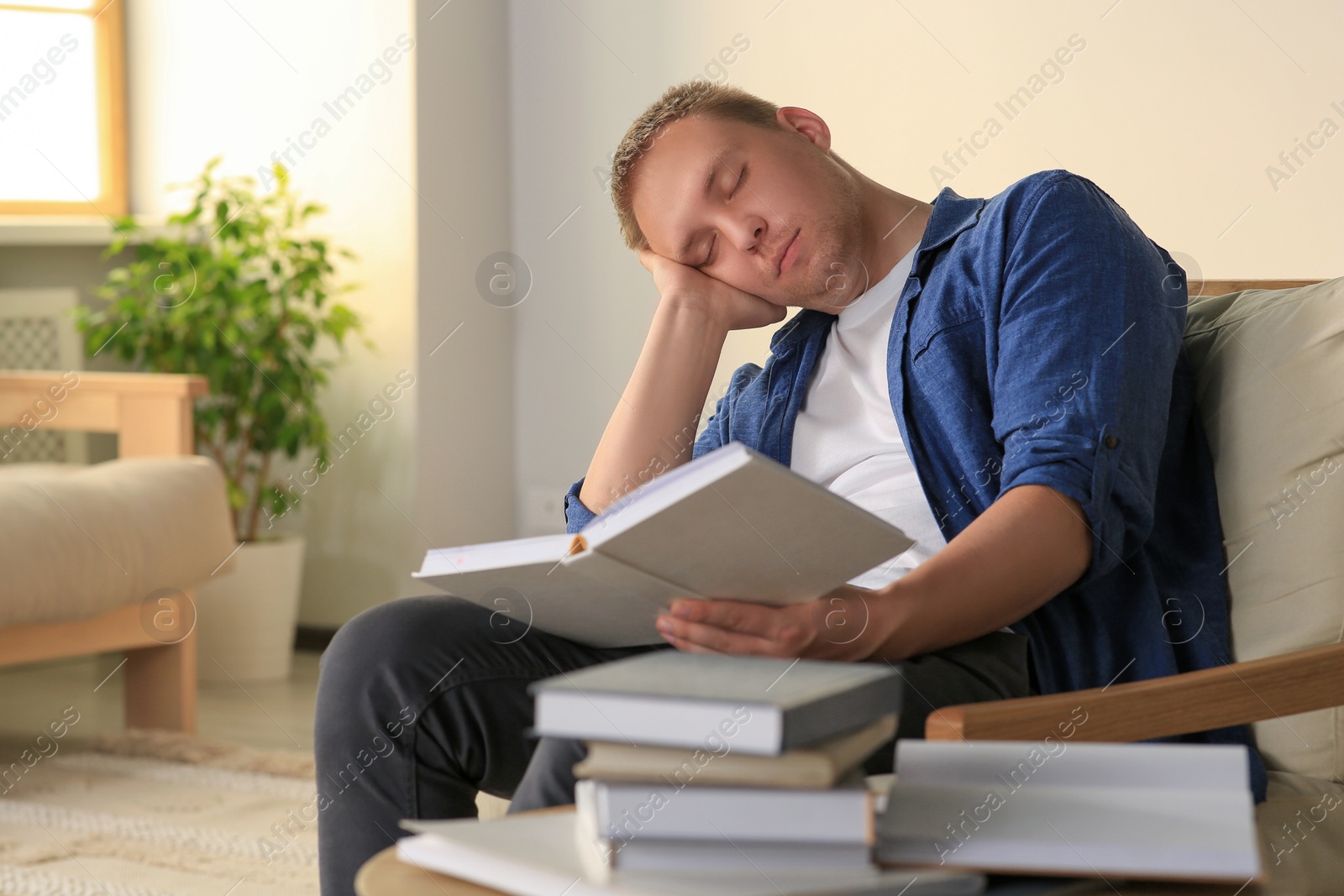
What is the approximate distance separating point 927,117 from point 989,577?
1956 millimetres

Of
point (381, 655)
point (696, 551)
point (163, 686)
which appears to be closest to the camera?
point (696, 551)

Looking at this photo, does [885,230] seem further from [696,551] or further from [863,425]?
[696,551]

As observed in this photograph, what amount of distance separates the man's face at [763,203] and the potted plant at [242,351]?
190 centimetres

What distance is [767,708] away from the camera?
0.54 m

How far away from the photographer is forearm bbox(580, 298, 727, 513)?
122 cm

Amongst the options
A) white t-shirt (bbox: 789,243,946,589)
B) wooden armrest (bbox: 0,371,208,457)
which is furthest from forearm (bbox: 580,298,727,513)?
wooden armrest (bbox: 0,371,208,457)

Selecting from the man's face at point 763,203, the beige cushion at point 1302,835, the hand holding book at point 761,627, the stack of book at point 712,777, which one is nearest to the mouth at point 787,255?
the man's face at point 763,203

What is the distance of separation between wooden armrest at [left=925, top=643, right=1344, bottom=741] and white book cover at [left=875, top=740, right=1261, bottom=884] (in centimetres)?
8

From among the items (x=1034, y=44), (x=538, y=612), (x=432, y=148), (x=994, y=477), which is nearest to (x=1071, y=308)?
(x=994, y=477)

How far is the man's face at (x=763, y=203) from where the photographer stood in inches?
48.2

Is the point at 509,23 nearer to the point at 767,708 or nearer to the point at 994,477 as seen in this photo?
the point at 994,477

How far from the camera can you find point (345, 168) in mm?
3191

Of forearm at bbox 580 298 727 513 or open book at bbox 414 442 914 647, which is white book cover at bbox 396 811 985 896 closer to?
open book at bbox 414 442 914 647

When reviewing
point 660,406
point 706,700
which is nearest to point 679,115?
point 660,406
